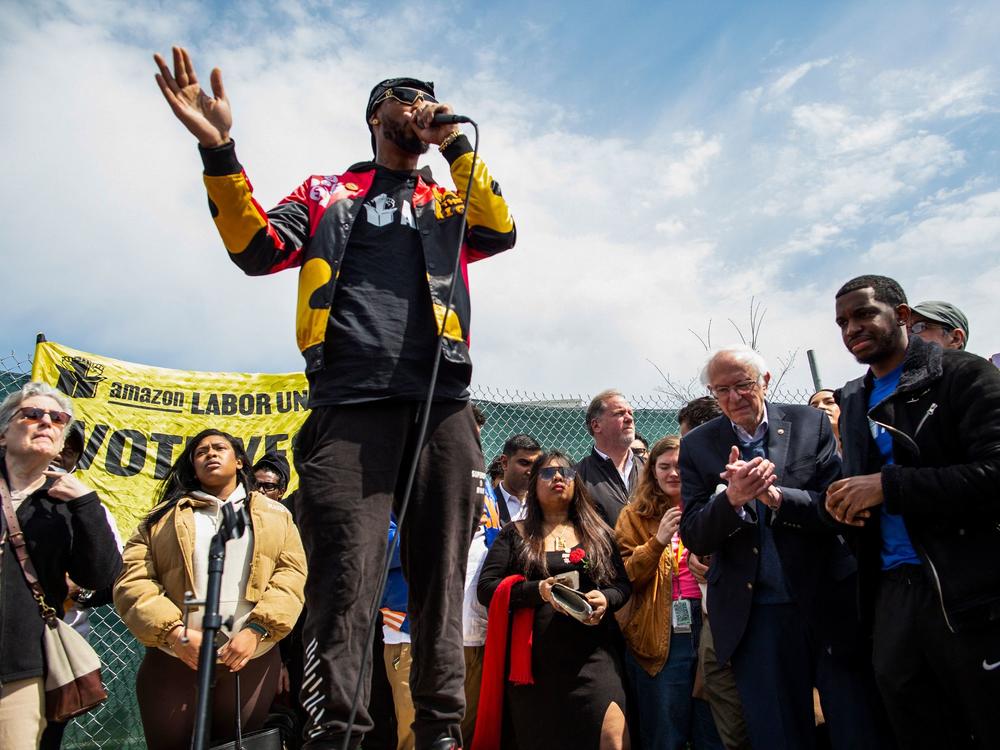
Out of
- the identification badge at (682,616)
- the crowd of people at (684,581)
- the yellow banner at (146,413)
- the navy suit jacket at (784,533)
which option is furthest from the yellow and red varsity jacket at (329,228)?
the yellow banner at (146,413)

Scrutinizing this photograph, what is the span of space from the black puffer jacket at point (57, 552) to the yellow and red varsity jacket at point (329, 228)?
78.6 inches

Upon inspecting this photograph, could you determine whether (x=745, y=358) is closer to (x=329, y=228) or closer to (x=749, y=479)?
(x=749, y=479)

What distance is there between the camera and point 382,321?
2.29 m

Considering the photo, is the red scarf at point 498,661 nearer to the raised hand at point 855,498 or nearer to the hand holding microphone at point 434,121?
the raised hand at point 855,498

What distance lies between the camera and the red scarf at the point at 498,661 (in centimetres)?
420

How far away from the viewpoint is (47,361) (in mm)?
5582

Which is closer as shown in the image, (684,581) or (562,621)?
(562,621)

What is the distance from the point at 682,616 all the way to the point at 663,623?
0.38ft

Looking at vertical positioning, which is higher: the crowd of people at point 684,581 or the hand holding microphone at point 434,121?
the hand holding microphone at point 434,121

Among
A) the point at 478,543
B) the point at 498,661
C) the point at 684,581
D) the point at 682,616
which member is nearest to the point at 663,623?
the point at 682,616

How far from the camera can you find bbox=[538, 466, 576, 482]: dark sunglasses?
15.7 ft

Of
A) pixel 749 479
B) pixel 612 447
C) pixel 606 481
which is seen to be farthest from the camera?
pixel 612 447

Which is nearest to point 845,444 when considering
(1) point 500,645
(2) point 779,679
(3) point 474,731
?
(2) point 779,679

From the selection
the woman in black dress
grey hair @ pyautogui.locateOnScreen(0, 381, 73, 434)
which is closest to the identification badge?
the woman in black dress
